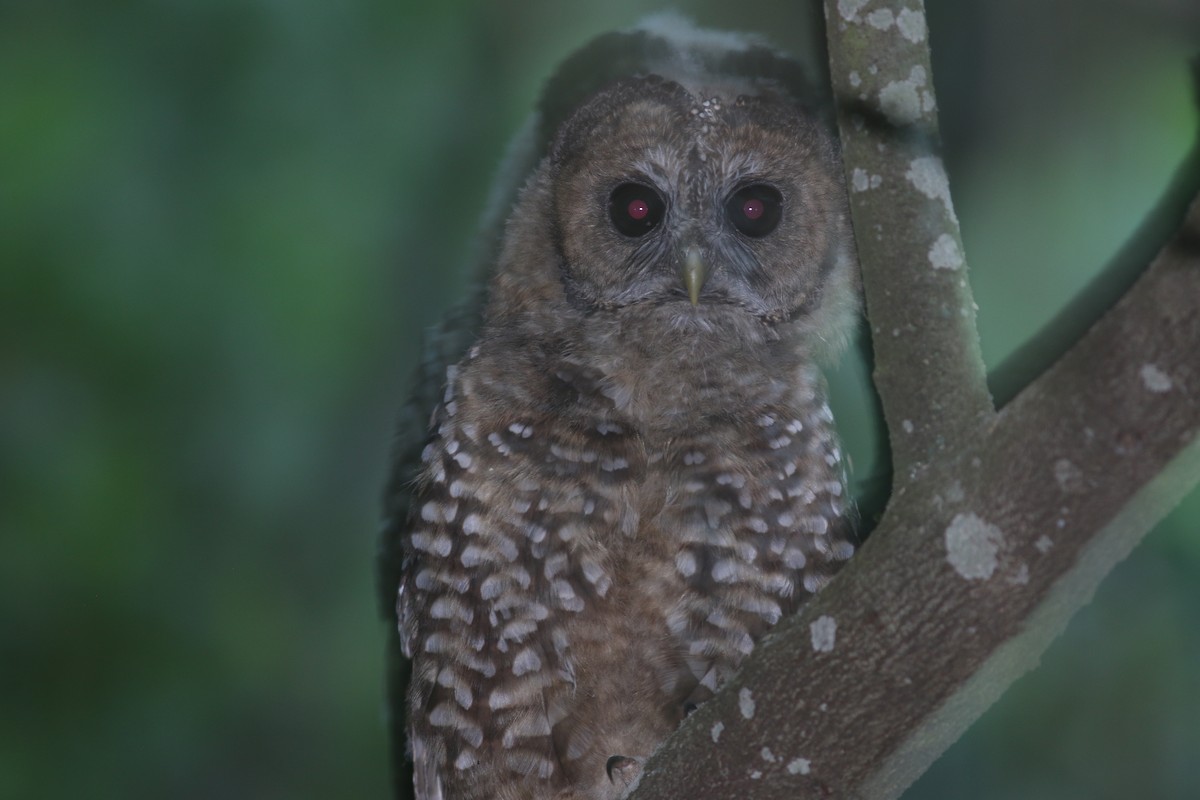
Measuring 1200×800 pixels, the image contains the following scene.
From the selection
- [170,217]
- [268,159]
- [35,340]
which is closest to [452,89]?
[268,159]

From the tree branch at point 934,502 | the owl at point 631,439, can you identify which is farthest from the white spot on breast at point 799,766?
the owl at point 631,439

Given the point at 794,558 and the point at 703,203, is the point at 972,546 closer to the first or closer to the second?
the point at 794,558

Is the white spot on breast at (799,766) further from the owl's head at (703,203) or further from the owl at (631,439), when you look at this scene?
the owl's head at (703,203)

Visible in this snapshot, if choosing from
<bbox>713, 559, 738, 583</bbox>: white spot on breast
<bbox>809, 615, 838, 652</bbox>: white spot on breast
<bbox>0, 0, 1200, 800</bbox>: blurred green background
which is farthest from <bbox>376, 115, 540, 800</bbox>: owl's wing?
<bbox>809, 615, 838, 652</bbox>: white spot on breast

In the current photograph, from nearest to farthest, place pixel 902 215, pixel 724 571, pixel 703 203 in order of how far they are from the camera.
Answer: pixel 902 215
pixel 724 571
pixel 703 203

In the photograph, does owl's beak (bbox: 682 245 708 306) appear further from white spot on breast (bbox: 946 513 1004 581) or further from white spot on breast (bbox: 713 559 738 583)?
white spot on breast (bbox: 946 513 1004 581)

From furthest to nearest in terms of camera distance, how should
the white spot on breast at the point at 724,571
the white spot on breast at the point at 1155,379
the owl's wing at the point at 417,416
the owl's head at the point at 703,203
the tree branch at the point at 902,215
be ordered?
the owl's wing at the point at 417,416 → the owl's head at the point at 703,203 → the white spot on breast at the point at 724,571 → the tree branch at the point at 902,215 → the white spot on breast at the point at 1155,379

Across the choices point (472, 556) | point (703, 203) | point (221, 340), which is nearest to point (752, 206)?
point (703, 203)

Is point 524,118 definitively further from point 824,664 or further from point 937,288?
point 824,664
